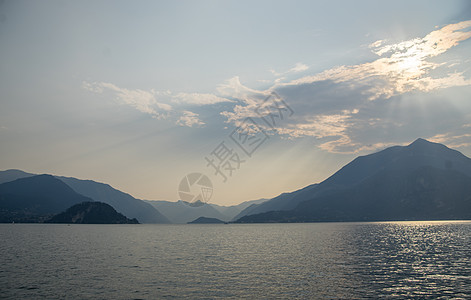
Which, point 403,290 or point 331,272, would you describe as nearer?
point 403,290

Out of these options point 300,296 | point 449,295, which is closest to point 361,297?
point 300,296

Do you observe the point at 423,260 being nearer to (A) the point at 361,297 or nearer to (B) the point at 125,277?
(A) the point at 361,297

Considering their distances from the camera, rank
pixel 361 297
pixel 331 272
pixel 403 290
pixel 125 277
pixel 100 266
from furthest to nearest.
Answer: pixel 100 266
pixel 331 272
pixel 125 277
pixel 403 290
pixel 361 297

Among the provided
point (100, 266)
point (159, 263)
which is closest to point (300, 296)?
point (159, 263)

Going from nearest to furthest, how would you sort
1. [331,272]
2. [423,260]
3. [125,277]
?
[125,277] < [331,272] < [423,260]

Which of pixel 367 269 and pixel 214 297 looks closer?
pixel 214 297

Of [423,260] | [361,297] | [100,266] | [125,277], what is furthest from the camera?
[423,260]

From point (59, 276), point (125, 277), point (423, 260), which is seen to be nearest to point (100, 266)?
point (59, 276)

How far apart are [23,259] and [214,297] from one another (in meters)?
67.0

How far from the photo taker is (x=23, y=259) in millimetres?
83812

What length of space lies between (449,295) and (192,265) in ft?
174

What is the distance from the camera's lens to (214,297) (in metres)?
46.0

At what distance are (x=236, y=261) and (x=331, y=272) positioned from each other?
89.6 feet

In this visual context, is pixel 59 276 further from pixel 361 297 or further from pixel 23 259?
pixel 361 297
